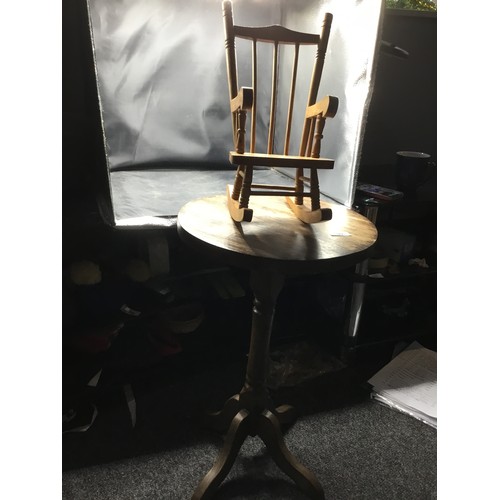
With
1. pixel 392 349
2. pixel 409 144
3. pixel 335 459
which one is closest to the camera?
pixel 335 459

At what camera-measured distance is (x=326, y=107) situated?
0.91 meters

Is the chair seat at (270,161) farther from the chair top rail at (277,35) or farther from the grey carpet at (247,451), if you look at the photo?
the grey carpet at (247,451)

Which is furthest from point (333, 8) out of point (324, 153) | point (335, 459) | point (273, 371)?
point (335, 459)

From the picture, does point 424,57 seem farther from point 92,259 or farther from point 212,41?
point 92,259

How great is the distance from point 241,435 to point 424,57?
1615mm

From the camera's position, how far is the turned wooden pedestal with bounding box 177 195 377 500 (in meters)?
0.81

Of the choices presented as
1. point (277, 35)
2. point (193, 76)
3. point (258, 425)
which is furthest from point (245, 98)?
point (258, 425)

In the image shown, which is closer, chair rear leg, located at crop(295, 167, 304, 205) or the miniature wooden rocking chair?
the miniature wooden rocking chair

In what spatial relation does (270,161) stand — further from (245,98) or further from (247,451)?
(247,451)

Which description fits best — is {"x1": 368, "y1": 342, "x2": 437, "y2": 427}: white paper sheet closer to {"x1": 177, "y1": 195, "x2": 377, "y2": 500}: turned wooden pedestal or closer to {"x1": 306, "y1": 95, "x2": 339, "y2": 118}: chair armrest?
{"x1": 177, "y1": 195, "x2": 377, "y2": 500}: turned wooden pedestal

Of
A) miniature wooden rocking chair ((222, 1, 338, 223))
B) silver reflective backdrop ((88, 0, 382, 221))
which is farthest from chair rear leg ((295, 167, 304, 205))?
silver reflective backdrop ((88, 0, 382, 221))

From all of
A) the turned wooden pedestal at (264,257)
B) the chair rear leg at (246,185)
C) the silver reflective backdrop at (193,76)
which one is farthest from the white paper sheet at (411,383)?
the chair rear leg at (246,185)

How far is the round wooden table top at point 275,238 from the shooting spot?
80 centimetres

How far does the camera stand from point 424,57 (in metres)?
1.74
